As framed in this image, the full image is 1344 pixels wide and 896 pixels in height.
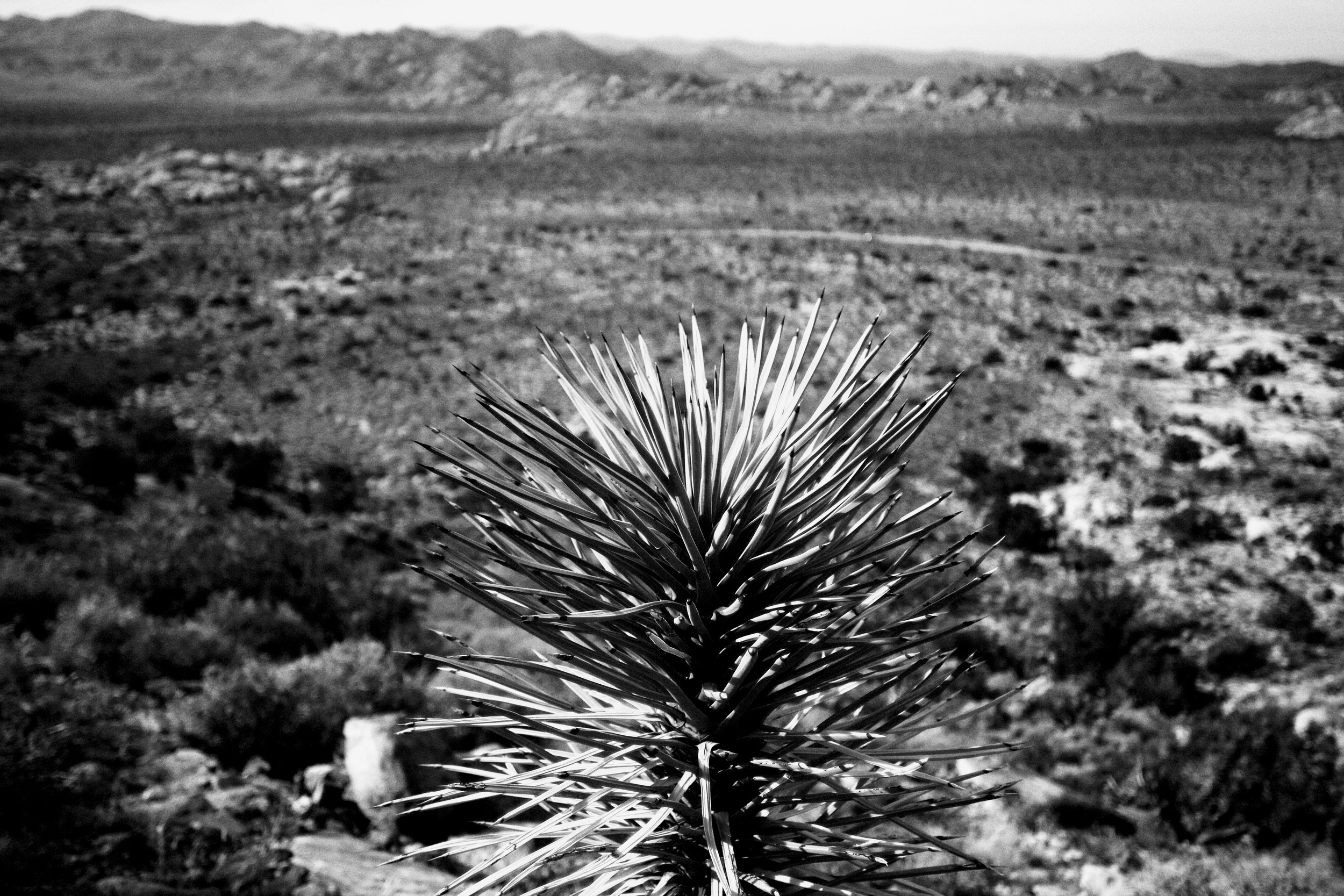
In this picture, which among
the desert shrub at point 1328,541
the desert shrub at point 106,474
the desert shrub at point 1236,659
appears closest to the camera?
the desert shrub at point 1236,659

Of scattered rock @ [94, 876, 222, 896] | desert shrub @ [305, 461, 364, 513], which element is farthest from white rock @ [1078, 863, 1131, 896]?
desert shrub @ [305, 461, 364, 513]

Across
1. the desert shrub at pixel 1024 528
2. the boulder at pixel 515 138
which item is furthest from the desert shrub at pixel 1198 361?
the boulder at pixel 515 138

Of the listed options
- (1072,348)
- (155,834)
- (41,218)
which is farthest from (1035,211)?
(41,218)

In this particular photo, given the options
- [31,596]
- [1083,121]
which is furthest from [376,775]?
[1083,121]

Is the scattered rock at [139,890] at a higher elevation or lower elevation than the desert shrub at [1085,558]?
higher

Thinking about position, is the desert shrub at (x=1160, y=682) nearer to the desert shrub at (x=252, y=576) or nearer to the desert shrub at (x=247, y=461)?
the desert shrub at (x=252, y=576)
